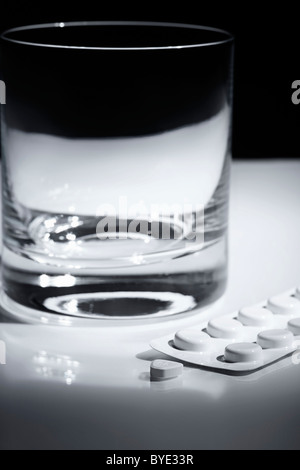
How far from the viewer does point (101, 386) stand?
0.52 metres

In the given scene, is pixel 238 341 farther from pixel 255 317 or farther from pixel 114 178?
pixel 114 178

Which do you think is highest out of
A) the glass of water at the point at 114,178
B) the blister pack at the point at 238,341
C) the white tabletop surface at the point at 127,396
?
the glass of water at the point at 114,178

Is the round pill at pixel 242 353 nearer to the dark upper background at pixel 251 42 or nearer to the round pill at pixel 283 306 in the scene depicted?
the round pill at pixel 283 306

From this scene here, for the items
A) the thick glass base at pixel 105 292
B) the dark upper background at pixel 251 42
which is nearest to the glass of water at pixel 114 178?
the thick glass base at pixel 105 292

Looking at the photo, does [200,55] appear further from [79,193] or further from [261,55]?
[261,55]

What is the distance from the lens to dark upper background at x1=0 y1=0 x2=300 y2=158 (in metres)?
1.13

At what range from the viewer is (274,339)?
54cm

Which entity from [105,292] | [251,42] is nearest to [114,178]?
[105,292]

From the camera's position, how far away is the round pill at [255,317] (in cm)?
58

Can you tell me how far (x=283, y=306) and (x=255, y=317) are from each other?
1.1 inches

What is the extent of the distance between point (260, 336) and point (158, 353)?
57 mm

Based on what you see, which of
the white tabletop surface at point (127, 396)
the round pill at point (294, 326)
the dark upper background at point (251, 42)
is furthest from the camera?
the dark upper background at point (251, 42)

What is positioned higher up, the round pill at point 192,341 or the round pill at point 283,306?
the round pill at point 192,341

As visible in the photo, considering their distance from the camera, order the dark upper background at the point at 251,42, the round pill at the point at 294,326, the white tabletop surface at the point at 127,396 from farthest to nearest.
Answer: the dark upper background at the point at 251,42 < the round pill at the point at 294,326 < the white tabletop surface at the point at 127,396
